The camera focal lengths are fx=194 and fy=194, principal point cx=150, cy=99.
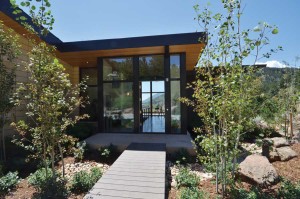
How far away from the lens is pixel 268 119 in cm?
773

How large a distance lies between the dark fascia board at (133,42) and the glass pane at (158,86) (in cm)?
151

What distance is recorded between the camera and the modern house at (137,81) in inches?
265

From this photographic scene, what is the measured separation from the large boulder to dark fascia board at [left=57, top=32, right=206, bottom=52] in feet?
12.4

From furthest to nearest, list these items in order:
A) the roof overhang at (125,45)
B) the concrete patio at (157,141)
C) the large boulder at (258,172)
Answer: the roof overhang at (125,45) < the concrete patio at (157,141) < the large boulder at (258,172)

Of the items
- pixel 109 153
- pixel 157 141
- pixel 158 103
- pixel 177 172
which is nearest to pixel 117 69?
pixel 158 103

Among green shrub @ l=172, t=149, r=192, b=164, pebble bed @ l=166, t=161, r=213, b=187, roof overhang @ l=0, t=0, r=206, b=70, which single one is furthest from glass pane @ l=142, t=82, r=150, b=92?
pebble bed @ l=166, t=161, r=213, b=187

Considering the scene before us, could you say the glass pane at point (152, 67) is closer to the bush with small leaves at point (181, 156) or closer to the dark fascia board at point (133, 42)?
the dark fascia board at point (133, 42)

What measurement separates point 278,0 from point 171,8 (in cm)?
221

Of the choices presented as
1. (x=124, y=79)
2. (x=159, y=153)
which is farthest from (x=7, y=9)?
(x=159, y=153)

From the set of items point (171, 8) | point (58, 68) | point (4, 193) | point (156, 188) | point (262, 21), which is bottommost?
point (4, 193)

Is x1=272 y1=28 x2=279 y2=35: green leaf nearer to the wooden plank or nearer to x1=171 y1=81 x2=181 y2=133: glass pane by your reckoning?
the wooden plank

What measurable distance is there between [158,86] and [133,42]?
1.87m

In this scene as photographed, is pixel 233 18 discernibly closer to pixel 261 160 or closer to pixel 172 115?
pixel 261 160

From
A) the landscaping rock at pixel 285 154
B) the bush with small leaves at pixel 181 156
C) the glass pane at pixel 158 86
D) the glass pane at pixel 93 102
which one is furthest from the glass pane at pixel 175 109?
the glass pane at pixel 93 102
